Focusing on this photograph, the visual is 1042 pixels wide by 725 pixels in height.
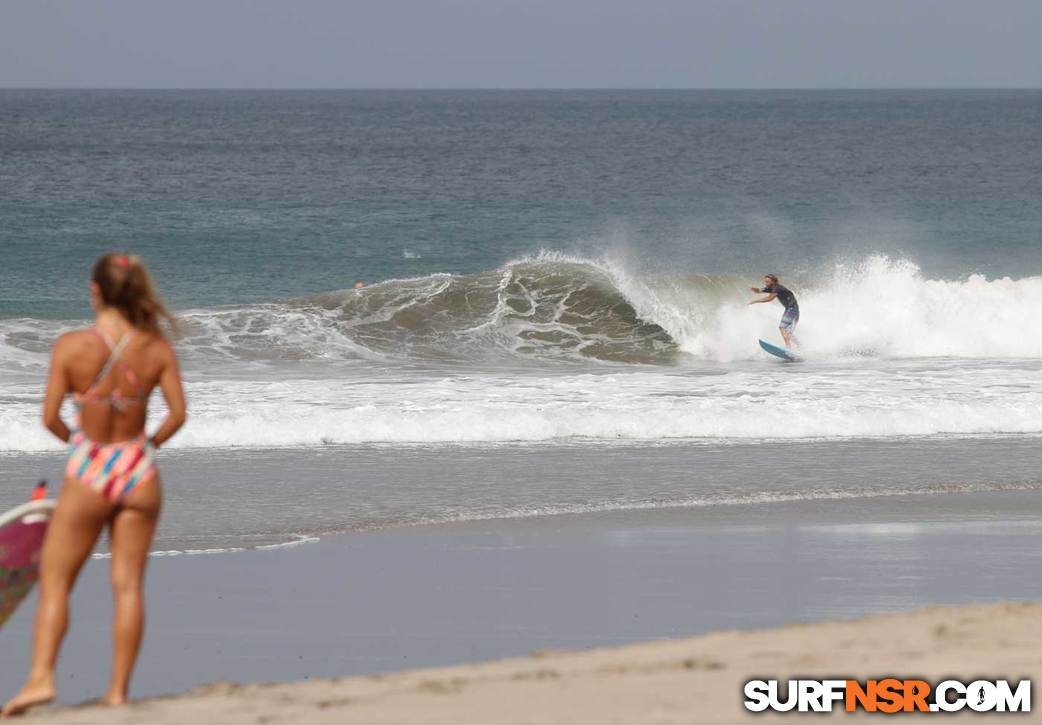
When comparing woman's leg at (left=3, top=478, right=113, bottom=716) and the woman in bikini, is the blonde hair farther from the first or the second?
woman's leg at (left=3, top=478, right=113, bottom=716)

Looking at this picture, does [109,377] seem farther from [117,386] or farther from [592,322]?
[592,322]

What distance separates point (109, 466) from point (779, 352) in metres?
15.6

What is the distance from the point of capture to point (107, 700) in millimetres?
5000

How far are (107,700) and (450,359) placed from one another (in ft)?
46.8

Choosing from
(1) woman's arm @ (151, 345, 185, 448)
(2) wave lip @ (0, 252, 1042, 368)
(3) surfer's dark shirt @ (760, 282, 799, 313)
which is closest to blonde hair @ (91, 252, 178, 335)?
(1) woman's arm @ (151, 345, 185, 448)

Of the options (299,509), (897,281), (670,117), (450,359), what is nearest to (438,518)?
(299,509)

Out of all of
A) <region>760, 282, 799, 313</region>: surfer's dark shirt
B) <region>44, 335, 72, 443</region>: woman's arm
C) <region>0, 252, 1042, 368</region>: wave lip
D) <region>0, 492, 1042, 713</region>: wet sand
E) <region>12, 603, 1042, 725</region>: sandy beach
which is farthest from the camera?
<region>760, 282, 799, 313</region>: surfer's dark shirt

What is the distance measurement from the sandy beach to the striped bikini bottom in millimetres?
749

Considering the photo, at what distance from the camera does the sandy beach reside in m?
4.52

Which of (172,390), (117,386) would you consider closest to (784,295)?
(172,390)

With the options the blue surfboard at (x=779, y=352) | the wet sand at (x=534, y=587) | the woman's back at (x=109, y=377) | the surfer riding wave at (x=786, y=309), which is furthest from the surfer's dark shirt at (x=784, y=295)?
the woman's back at (x=109, y=377)

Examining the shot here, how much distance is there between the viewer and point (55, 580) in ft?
15.9

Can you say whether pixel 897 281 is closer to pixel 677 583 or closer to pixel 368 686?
pixel 677 583

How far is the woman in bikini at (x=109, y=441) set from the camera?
4.74 metres
